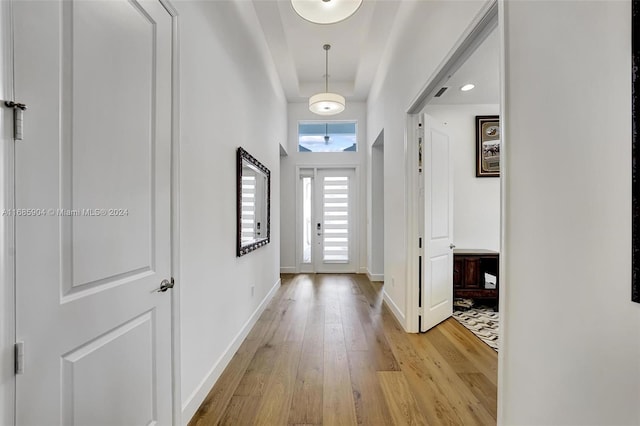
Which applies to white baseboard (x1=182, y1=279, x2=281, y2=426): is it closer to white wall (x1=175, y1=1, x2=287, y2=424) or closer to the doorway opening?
white wall (x1=175, y1=1, x2=287, y2=424)

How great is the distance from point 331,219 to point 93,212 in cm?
519

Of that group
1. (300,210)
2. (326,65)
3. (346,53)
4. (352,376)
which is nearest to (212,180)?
(352,376)

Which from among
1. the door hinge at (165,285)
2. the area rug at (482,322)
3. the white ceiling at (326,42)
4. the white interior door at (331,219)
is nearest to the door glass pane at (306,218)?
the white interior door at (331,219)

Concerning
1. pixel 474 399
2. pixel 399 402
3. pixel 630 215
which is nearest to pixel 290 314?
pixel 399 402

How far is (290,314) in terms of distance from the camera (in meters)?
A: 3.68

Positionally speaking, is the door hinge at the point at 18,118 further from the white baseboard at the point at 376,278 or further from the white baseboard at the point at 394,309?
the white baseboard at the point at 376,278

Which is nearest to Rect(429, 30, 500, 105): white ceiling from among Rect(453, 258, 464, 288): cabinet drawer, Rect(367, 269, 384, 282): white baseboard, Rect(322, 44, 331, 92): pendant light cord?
Rect(322, 44, 331, 92): pendant light cord

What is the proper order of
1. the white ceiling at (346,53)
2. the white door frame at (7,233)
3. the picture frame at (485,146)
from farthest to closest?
the picture frame at (485,146), the white ceiling at (346,53), the white door frame at (7,233)

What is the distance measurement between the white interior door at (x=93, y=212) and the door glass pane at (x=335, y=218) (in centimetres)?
469

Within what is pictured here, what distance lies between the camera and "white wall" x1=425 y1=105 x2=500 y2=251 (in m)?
4.53

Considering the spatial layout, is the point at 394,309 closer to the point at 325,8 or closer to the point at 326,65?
the point at 325,8

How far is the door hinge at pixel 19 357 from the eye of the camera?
0.84 meters

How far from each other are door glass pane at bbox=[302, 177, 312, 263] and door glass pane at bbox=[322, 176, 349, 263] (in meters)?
0.29

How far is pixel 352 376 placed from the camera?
226 cm
